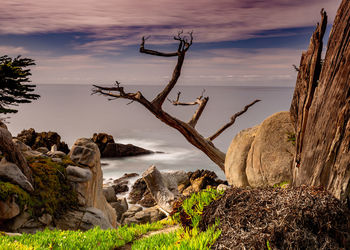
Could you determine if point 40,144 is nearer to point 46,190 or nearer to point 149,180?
point 149,180

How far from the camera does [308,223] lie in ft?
17.4

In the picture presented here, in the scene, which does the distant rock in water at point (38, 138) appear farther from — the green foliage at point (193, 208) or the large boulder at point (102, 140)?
the green foliage at point (193, 208)

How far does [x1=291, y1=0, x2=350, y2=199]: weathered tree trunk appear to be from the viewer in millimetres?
→ 6023

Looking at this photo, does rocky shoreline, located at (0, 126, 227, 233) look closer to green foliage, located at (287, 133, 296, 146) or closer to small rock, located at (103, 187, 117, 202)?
small rock, located at (103, 187, 117, 202)

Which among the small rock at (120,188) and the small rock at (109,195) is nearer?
the small rock at (109,195)

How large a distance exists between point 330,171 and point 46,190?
30.3 feet

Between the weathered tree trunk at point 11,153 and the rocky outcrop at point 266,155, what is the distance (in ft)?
23.0

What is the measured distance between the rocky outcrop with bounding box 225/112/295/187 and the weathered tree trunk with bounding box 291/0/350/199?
8.67 ft

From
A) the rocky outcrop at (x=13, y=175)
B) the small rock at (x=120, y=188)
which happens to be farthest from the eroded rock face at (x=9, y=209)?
the small rock at (x=120, y=188)

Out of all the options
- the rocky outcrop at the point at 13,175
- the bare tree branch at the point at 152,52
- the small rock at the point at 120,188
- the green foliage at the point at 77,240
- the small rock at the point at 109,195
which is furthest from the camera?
the small rock at the point at 120,188

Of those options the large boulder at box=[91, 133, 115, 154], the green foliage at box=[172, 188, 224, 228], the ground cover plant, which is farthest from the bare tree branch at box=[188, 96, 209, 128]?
the large boulder at box=[91, 133, 115, 154]

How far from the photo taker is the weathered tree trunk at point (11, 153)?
10828mm

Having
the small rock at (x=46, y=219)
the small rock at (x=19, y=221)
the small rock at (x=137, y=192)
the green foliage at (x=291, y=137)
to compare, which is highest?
the green foliage at (x=291, y=137)

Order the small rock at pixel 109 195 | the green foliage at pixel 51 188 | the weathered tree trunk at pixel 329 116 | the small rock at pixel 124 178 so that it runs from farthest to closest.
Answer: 1. the small rock at pixel 124 178
2. the small rock at pixel 109 195
3. the green foliage at pixel 51 188
4. the weathered tree trunk at pixel 329 116
